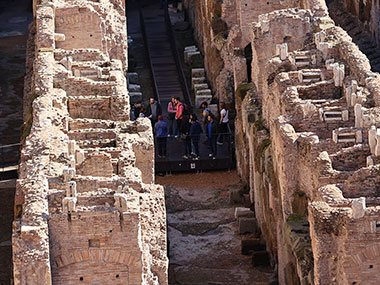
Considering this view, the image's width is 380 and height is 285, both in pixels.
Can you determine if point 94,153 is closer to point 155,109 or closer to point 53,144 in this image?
point 53,144

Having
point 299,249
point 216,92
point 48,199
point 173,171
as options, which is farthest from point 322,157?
point 216,92

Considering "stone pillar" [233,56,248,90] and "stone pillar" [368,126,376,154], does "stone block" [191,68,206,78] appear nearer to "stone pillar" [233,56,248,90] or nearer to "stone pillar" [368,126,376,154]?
"stone pillar" [233,56,248,90]

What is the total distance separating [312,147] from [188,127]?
1546 cm

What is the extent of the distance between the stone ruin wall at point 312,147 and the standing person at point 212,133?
102 centimetres

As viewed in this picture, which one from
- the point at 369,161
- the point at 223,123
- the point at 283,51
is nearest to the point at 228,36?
the point at 223,123

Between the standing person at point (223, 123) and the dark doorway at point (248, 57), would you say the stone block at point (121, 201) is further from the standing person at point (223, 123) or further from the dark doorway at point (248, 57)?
the dark doorway at point (248, 57)

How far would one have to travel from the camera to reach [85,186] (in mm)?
33094

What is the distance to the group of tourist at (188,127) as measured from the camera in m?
53.0

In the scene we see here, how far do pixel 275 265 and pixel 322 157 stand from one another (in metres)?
7.18

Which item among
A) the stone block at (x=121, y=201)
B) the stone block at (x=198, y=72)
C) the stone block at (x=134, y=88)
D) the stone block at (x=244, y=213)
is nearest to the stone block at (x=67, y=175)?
the stone block at (x=121, y=201)

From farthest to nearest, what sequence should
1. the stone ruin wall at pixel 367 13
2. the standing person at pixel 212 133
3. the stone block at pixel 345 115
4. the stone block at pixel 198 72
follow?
the stone block at pixel 198 72
the stone ruin wall at pixel 367 13
the standing person at pixel 212 133
the stone block at pixel 345 115

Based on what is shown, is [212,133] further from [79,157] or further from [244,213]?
[79,157]

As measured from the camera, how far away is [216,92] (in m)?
59.7

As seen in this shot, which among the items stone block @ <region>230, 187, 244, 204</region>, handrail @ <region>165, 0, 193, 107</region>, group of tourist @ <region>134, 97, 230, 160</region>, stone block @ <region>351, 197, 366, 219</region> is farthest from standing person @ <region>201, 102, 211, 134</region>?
stone block @ <region>351, 197, 366, 219</region>
